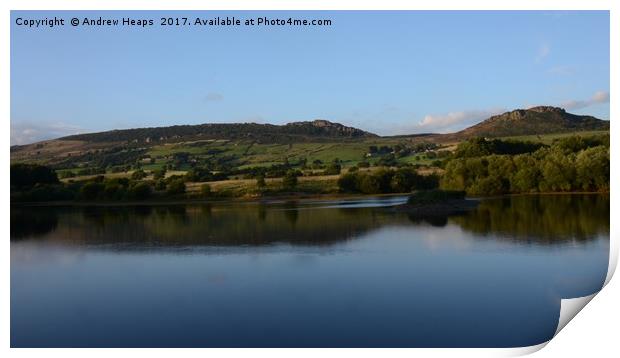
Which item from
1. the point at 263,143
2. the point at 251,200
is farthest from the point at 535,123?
the point at 251,200

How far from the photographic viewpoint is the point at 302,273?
313 inches

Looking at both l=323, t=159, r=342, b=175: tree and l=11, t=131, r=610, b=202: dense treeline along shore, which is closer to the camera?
l=11, t=131, r=610, b=202: dense treeline along shore

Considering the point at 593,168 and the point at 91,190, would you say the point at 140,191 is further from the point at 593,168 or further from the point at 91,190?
the point at 593,168

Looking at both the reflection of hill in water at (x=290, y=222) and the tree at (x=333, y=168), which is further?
the tree at (x=333, y=168)

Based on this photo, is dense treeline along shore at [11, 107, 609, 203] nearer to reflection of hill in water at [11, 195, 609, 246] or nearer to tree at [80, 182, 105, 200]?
tree at [80, 182, 105, 200]

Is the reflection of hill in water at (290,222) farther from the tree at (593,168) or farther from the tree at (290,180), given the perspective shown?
the tree at (290,180)

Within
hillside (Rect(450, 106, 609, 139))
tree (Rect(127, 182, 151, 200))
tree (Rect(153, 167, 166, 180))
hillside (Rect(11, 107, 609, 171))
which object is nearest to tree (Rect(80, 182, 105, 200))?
hillside (Rect(11, 107, 609, 171))

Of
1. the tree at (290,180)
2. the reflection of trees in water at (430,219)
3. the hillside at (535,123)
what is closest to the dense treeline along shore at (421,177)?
the tree at (290,180)

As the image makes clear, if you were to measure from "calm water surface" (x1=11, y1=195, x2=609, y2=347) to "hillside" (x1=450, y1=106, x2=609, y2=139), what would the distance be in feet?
3.59

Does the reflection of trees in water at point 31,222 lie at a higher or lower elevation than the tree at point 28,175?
lower

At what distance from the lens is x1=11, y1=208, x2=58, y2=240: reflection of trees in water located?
8062mm

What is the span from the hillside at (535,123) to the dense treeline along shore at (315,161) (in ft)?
0.05

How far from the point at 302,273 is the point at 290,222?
142cm

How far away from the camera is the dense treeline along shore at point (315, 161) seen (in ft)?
29.0
